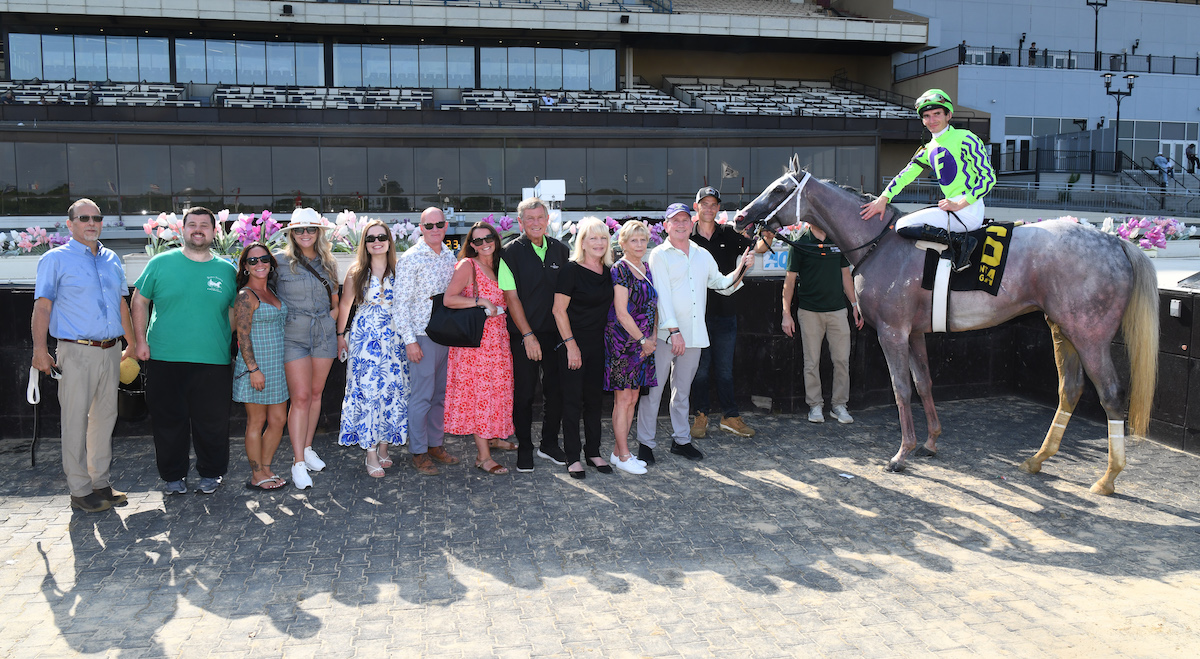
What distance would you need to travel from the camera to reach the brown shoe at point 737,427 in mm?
7668

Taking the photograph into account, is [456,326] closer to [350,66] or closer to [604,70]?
[350,66]

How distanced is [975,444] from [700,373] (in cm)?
243

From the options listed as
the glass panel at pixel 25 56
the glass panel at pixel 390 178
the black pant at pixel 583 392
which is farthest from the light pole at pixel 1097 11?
the glass panel at pixel 25 56

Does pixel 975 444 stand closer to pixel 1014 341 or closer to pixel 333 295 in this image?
pixel 1014 341

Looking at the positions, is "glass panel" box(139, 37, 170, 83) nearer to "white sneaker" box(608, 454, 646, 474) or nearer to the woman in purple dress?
the woman in purple dress

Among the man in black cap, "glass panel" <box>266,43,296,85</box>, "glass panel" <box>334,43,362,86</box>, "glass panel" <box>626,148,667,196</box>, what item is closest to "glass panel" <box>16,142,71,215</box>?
"glass panel" <box>266,43,296,85</box>

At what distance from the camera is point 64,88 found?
35.4m

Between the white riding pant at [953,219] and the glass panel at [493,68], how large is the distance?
121 ft

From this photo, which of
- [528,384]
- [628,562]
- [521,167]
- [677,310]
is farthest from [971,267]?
[521,167]

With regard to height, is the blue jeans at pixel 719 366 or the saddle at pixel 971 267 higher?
the saddle at pixel 971 267

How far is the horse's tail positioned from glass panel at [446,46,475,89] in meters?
37.8

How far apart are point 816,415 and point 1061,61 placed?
155 feet

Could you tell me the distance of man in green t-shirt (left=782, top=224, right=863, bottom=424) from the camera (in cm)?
805

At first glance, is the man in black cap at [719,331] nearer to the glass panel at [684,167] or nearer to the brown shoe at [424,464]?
the brown shoe at [424,464]
